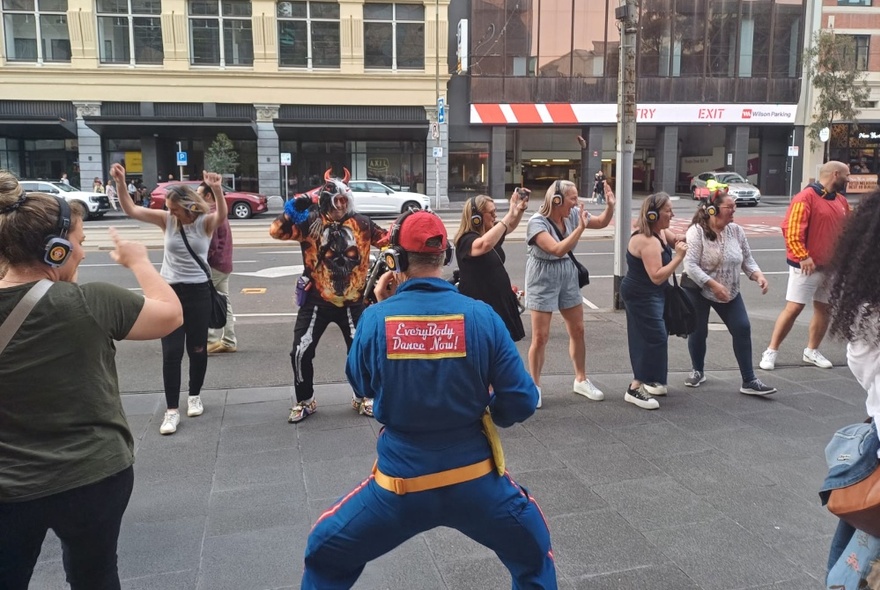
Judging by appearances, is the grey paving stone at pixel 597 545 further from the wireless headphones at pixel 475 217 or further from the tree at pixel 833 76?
the tree at pixel 833 76

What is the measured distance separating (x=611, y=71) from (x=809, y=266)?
33161mm

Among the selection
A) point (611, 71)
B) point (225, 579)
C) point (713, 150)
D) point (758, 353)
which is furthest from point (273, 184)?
point (225, 579)

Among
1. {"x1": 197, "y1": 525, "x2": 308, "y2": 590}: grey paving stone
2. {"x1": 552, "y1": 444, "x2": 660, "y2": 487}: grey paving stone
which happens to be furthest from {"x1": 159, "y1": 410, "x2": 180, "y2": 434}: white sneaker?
{"x1": 552, "y1": 444, "x2": 660, "y2": 487}: grey paving stone

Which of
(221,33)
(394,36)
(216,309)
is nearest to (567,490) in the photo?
(216,309)

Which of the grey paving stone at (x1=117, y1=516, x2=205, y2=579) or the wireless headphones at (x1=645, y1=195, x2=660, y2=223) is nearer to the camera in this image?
the grey paving stone at (x1=117, y1=516, x2=205, y2=579)

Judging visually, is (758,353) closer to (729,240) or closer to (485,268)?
(729,240)

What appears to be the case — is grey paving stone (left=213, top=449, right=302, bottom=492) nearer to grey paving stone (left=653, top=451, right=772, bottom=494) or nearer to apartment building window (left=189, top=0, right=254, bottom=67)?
grey paving stone (left=653, top=451, right=772, bottom=494)

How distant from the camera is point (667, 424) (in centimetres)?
543

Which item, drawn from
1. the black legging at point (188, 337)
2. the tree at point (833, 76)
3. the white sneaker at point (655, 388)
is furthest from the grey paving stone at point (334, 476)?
the tree at point (833, 76)

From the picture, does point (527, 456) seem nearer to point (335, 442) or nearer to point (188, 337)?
point (335, 442)

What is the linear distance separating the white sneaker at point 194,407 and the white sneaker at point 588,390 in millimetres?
3163

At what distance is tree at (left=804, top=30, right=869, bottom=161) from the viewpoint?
115 feet

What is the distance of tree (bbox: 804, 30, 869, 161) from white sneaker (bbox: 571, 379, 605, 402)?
35777mm

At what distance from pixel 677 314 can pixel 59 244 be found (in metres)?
4.80
